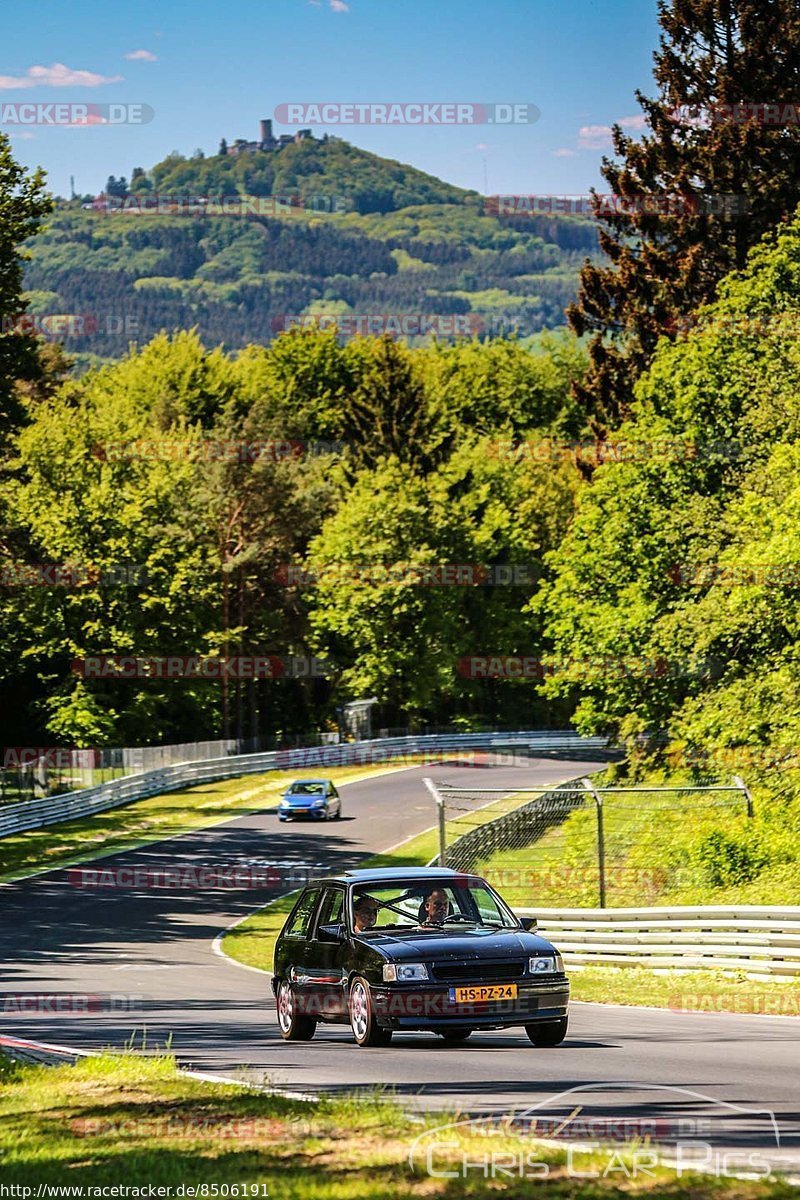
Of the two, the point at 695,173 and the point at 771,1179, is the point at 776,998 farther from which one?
the point at 695,173

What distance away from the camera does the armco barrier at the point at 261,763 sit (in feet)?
167

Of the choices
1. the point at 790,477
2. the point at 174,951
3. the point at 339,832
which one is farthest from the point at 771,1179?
the point at 339,832

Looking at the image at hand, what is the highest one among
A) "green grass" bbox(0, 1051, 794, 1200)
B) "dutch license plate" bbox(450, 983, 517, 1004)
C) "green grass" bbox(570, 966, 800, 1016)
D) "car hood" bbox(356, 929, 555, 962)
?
"green grass" bbox(0, 1051, 794, 1200)

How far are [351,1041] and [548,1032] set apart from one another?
2098mm

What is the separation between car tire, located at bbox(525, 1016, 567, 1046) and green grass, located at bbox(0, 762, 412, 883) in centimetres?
2736

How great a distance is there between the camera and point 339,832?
160ft

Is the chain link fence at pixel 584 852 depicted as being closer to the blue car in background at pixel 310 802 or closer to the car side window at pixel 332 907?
the car side window at pixel 332 907

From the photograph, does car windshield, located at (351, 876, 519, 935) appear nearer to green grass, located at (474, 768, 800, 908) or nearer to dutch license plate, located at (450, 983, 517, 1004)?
dutch license plate, located at (450, 983, 517, 1004)

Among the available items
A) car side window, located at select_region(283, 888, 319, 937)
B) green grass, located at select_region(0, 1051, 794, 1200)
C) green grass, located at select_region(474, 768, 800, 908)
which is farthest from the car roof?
green grass, located at select_region(474, 768, 800, 908)

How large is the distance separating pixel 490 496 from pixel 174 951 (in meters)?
63.8

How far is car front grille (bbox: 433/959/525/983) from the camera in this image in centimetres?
1292
